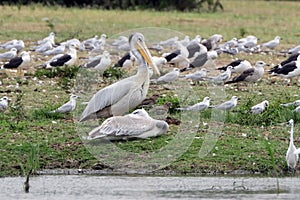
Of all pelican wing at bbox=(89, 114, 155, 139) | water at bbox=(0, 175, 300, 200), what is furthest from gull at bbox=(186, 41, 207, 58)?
water at bbox=(0, 175, 300, 200)

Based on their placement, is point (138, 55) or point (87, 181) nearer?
point (87, 181)

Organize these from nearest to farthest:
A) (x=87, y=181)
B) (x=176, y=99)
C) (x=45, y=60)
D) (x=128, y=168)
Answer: (x=87, y=181) → (x=128, y=168) → (x=176, y=99) → (x=45, y=60)

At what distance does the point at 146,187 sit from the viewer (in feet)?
27.6

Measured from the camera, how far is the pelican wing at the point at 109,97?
34.0 ft

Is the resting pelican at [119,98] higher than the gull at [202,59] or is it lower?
higher

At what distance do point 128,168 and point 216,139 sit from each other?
1287 millimetres

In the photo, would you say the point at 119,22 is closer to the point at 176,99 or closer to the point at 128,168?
the point at 176,99

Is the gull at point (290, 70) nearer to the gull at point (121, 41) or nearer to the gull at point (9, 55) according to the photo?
the gull at point (9, 55)

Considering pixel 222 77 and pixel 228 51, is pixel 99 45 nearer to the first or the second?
pixel 228 51

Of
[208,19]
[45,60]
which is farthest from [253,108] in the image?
[208,19]

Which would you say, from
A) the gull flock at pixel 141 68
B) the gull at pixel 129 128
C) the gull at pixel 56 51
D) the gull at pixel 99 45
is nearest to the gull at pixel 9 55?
the gull flock at pixel 141 68

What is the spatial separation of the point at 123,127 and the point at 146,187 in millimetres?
1448

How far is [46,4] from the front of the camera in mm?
27844

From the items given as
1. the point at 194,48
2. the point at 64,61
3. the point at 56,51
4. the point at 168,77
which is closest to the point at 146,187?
the point at 168,77
